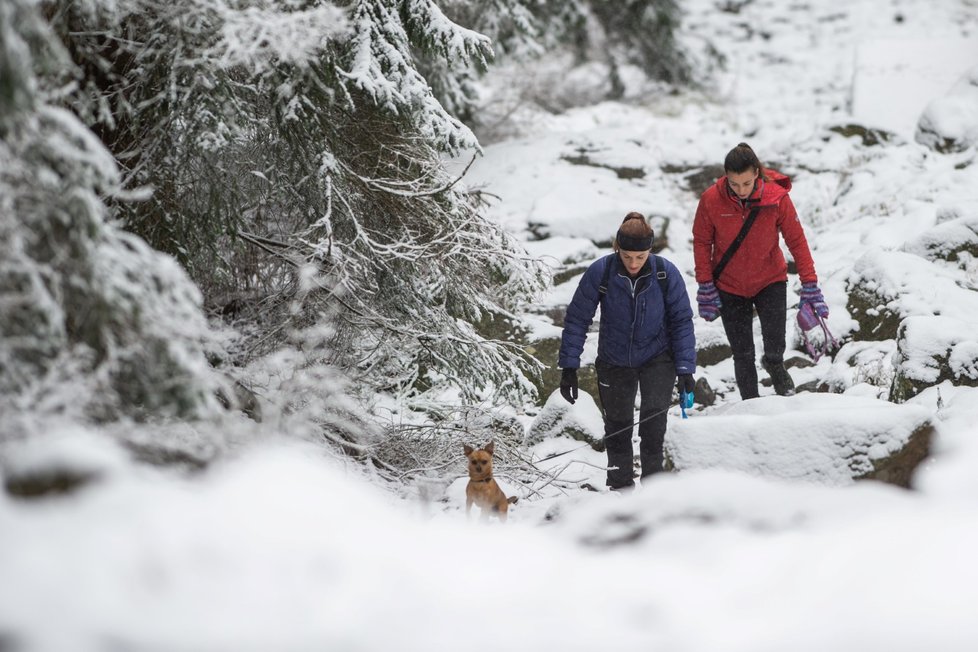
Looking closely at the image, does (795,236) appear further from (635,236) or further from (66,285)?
(66,285)

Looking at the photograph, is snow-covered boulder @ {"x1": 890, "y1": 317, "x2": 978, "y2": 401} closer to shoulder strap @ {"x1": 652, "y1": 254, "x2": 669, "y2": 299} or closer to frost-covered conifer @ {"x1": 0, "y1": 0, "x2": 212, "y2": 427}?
shoulder strap @ {"x1": 652, "y1": 254, "x2": 669, "y2": 299}

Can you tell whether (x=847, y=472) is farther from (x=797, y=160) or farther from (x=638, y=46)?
(x=638, y=46)

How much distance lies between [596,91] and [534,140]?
16.2ft

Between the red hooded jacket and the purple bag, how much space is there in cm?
30

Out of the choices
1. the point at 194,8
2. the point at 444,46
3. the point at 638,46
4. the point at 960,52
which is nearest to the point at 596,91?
the point at 638,46

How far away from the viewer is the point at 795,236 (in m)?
5.62

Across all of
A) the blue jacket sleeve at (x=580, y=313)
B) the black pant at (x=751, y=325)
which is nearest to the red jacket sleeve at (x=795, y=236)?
the black pant at (x=751, y=325)

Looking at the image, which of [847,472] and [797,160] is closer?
[847,472]

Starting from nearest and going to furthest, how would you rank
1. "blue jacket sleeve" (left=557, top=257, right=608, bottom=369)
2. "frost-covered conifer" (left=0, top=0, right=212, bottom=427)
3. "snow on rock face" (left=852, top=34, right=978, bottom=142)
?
"frost-covered conifer" (left=0, top=0, right=212, bottom=427) → "blue jacket sleeve" (left=557, top=257, right=608, bottom=369) → "snow on rock face" (left=852, top=34, right=978, bottom=142)

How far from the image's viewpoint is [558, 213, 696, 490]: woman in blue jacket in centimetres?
490

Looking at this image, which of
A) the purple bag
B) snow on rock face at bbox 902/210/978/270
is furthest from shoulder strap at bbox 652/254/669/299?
snow on rock face at bbox 902/210/978/270

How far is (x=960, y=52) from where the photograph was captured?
15258 mm

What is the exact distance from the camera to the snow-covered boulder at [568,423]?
6246mm

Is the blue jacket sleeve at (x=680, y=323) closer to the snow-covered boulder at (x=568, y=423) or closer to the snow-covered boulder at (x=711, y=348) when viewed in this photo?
the snow-covered boulder at (x=568, y=423)
